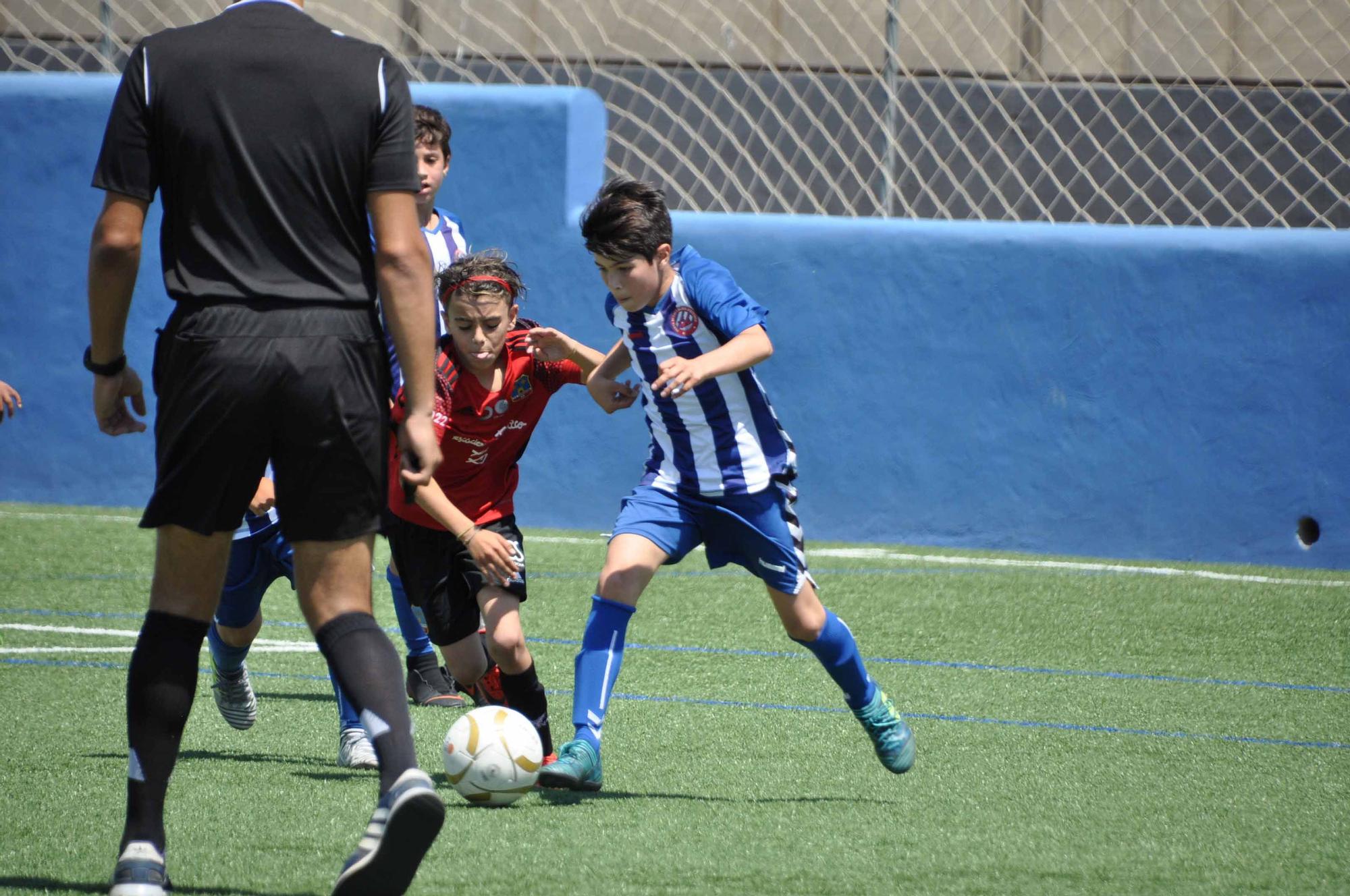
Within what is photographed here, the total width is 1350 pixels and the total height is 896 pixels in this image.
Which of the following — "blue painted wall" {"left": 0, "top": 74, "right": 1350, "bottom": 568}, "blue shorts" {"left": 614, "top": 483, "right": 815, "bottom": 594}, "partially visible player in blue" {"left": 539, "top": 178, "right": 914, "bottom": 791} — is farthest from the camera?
"blue painted wall" {"left": 0, "top": 74, "right": 1350, "bottom": 568}

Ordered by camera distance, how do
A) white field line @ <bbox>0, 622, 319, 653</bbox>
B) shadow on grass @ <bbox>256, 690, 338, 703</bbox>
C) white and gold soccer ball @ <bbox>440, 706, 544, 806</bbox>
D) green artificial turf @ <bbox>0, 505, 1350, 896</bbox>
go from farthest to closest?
white field line @ <bbox>0, 622, 319, 653</bbox>, shadow on grass @ <bbox>256, 690, 338, 703</bbox>, white and gold soccer ball @ <bbox>440, 706, 544, 806</bbox>, green artificial turf @ <bbox>0, 505, 1350, 896</bbox>

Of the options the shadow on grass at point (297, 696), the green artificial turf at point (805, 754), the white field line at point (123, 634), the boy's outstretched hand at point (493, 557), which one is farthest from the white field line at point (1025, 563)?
the boy's outstretched hand at point (493, 557)

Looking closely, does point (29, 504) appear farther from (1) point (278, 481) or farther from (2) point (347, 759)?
(1) point (278, 481)

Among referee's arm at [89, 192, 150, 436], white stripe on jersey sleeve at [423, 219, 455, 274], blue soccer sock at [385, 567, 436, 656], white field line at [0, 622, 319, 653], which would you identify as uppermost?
referee's arm at [89, 192, 150, 436]

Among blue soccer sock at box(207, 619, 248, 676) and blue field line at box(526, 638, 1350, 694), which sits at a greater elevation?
blue soccer sock at box(207, 619, 248, 676)

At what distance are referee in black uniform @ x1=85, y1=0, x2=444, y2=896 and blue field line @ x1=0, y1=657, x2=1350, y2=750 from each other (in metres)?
1.90

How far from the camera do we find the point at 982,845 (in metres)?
3.51

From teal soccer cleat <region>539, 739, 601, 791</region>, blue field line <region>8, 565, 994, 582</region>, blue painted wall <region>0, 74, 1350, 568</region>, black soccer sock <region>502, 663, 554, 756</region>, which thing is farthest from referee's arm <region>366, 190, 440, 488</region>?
blue painted wall <region>0, 74, 1350, 568</region>

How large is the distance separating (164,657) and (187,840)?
594 mm

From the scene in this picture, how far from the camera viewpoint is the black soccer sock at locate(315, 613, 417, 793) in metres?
2.94

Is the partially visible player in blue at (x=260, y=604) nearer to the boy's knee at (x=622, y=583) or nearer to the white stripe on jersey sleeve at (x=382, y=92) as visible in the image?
the boy's knee at (x=622, y=583)

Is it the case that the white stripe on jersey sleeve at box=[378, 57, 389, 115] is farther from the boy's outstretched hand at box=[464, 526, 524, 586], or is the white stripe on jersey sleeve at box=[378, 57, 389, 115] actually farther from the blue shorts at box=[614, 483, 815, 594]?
the blue shorts at box=[614, 483, 815, 594]

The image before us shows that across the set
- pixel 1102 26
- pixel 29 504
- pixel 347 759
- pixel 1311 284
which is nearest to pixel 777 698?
pixel 347 759

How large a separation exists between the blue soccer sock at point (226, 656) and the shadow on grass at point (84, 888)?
1398 millimetres
